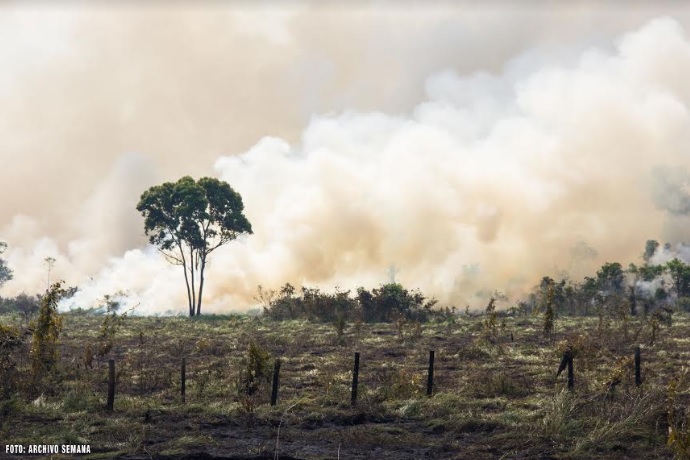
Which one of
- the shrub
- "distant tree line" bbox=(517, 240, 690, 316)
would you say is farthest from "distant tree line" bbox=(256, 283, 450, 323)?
the shrub

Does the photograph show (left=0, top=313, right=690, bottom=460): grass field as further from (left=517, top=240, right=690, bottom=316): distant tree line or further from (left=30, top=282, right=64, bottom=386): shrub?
(left=517, top=240, right=690, bottom=316): distant tree line

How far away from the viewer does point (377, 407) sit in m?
17.7

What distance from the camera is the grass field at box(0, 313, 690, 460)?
14.0m

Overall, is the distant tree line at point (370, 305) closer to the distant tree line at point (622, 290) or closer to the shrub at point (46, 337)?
the distant tree line at point (622, 290)

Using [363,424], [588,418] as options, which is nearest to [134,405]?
[363,424]

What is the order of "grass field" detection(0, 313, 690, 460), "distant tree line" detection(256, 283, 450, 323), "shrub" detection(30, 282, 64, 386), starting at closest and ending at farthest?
1. "grass field" detection(0, 313, 690, 460)
2. "shrub" detection(30, 282, 64, 386)
3. "distant tree line" detection(256, 283, 450, 323)

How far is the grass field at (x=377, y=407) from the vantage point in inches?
553

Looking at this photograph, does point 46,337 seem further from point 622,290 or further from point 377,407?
point 622,290

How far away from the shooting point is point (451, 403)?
1806cm

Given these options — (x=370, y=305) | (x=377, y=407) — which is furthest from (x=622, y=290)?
(x=377, y=407)

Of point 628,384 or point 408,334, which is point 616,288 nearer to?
point 408,334

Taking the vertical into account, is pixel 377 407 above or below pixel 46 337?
below

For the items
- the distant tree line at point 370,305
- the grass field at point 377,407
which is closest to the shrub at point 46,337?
the grass field at point 377,407

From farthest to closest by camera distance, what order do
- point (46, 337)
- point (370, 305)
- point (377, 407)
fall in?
1. point (370, 305)
2. point (46, 337)
3. point (377, 407)
